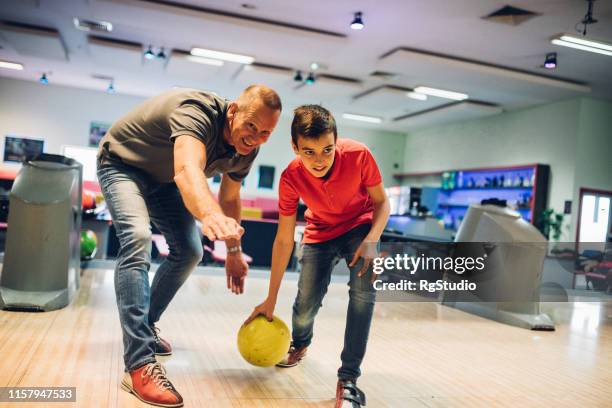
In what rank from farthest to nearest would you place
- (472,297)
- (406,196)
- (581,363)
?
(406,196)
(581,363)
(472,297)

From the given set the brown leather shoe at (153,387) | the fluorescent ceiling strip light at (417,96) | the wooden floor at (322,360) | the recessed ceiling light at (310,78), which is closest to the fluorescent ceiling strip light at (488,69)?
the recessed ceiling light at (310,78)

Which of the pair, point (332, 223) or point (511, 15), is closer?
point (332, 223)

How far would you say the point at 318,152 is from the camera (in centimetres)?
189

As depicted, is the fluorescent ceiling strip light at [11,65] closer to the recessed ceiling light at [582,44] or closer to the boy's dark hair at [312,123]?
the recessed ceiling light at [582,44]

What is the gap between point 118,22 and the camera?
7.11m

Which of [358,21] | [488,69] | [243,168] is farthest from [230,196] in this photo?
[488,69]

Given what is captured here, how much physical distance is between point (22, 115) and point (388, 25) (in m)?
9.27

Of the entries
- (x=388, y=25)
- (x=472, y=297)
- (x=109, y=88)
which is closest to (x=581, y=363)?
(x=472, y=297)

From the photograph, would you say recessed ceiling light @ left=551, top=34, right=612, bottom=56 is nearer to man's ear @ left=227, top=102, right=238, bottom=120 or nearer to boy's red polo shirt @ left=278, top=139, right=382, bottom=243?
boy's red polo shirt @ left=278, top=139, right=382, bottom=243

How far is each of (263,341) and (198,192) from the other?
0.84 metres

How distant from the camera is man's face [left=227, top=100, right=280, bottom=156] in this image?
6.10 ft

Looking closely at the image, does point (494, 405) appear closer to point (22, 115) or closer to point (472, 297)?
point (472, 297)

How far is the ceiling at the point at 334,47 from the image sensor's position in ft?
20.6
